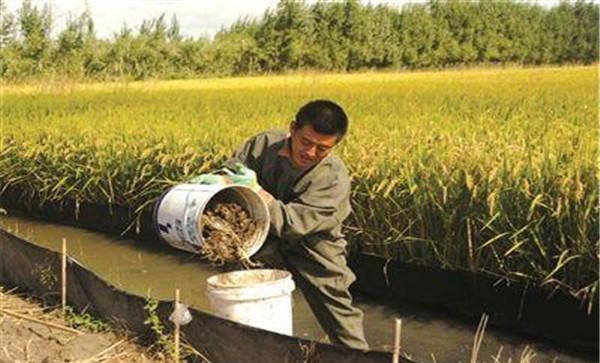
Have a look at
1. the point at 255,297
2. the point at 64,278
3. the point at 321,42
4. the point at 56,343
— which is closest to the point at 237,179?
the point at 255,297

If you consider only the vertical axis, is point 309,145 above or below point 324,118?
below

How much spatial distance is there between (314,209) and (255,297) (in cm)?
37

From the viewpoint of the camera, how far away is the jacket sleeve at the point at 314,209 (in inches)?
108

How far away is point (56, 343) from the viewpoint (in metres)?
3.53

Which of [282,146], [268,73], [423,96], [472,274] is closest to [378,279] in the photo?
[472,274]

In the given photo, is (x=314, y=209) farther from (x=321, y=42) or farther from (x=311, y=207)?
(x=321, y=42)

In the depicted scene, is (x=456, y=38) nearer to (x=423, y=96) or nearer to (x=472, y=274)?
(x=423, y=96)

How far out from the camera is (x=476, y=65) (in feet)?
110

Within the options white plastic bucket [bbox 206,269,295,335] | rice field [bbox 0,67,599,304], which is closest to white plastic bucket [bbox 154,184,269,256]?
white plastic bucket [bbox 206,269,295,335]

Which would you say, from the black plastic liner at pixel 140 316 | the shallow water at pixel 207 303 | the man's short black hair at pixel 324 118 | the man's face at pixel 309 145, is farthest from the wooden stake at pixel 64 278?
the man's short black hair at pixel 324 118

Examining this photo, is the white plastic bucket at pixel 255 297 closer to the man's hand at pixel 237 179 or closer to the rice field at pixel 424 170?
the man's hand at pixel 237 179

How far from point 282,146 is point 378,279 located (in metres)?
1.54

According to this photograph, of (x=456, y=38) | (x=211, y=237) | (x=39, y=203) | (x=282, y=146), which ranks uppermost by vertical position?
(x=456, y=38)

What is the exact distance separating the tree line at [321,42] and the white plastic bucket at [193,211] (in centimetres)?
1804
